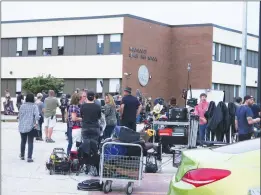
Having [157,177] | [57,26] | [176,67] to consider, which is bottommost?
[157,177]

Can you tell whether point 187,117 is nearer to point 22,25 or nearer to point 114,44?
point 114,44

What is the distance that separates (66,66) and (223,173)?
42334 mm

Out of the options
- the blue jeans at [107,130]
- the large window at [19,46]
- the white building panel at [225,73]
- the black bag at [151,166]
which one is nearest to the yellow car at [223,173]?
the black bag at [151,166]

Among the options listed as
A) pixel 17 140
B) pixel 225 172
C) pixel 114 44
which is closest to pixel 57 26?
pixel 114 44

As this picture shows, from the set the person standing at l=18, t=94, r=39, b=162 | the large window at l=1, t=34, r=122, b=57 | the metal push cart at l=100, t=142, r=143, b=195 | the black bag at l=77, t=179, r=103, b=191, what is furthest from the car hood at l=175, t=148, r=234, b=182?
the large window at l=1, t=34, r=122, b=57

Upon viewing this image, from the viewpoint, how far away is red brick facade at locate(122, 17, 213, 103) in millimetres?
47531

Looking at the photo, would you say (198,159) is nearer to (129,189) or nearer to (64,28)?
(129,189)

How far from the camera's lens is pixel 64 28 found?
4669 centimetres

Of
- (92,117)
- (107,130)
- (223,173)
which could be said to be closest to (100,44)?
(107,130)

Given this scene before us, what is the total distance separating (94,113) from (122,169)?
1816 millimetres

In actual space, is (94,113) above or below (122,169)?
above

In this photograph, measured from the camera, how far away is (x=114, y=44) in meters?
44.8

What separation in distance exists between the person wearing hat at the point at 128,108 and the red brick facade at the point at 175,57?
33.3 m

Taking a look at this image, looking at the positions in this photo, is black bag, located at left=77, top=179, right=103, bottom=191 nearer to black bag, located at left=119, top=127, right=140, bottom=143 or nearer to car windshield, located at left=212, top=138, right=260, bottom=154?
black bag, located at left=119, top=127, right=140, bottom=143
